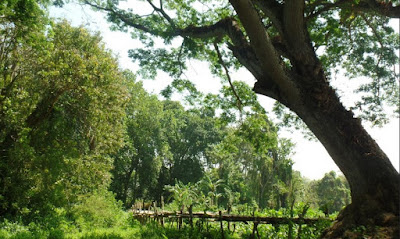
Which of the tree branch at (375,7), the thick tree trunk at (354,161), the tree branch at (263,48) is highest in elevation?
the tree branch at (375,7)

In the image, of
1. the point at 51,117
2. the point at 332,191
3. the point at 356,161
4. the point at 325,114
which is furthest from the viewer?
the point at 332,191

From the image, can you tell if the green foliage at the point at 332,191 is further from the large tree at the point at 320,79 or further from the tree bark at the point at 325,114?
the tree bark at the point at 325,114

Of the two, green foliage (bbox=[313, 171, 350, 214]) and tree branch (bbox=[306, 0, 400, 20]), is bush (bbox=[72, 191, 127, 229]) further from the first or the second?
green foliage (bbox=[313, 171, 350, 214])

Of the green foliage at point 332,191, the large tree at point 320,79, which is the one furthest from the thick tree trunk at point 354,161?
the green foliage at point 332,191

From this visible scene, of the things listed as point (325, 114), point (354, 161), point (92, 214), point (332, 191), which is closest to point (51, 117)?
point (92, 214)

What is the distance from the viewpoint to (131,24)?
32.2ft

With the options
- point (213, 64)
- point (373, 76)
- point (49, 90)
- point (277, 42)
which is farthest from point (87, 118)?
point (373, 76)

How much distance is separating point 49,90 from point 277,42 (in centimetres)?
973

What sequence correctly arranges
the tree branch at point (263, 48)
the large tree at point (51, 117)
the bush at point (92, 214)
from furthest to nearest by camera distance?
the bush at point (92, 214) → the large tree at point (51, 117) → the tree branch at point (263, 48)

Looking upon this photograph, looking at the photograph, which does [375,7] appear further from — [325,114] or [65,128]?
[65,128]

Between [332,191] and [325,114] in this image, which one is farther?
[332,191]

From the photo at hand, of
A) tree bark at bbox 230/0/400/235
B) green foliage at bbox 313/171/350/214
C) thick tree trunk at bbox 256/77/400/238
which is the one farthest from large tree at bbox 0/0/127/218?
green foliage at bbox 313/171/350/214

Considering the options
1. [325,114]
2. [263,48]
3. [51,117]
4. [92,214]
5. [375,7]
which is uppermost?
[375,7]

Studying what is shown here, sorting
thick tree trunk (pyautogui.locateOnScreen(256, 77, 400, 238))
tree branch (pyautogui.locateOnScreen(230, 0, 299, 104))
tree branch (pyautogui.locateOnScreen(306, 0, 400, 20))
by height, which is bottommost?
thick tree trunk (pyautogui.locateOnScreen(256, 77, 400, 238))
